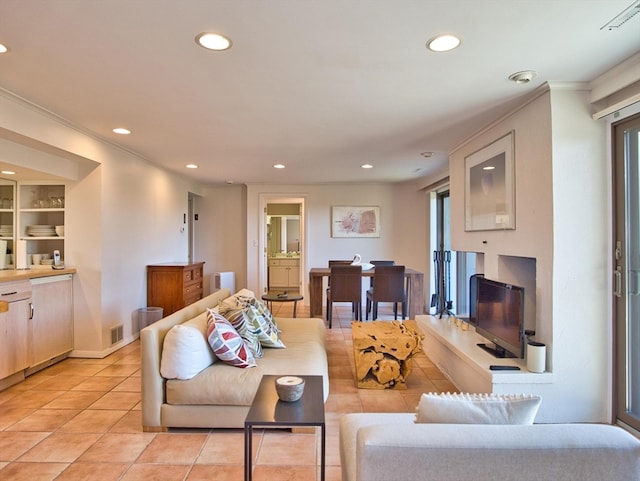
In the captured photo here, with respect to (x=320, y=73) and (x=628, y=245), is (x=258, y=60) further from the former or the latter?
(x=628, y=245)

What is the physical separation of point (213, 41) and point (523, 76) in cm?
196

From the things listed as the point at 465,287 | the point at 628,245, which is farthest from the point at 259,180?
the point at 628,245

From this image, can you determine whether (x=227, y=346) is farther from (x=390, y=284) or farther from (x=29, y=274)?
(x=390, y=284)

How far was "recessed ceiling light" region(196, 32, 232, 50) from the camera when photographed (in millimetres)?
1993

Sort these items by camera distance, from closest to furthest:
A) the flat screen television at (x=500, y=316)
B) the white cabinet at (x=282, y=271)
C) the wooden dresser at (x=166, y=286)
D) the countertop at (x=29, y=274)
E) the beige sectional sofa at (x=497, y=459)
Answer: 1. the beige sectional sofa at (x=497, y=459)
2. the flat screen television at (x=500, y=316)
3. the countertop at (x=29, y=274)
4. the wooden dresser at (x=166, y=286)
5. the white cabinet at (x=282, y=271)

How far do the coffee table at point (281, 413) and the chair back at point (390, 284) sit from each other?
11.3 ft

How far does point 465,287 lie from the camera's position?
5703mm

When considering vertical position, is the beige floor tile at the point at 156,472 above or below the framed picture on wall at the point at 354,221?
below

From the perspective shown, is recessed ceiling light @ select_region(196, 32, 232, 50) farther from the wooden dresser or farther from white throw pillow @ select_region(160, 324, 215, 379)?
the wooden dresser

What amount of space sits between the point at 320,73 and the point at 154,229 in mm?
3866

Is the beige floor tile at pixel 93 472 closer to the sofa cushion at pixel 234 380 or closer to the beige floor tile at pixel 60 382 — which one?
the sofa cushion at pixel 234 380

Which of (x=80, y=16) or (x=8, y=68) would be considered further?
(x=8, y=68)

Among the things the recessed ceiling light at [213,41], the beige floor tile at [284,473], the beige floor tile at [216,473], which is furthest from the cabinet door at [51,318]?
the recessed ceiling light at [213,41]

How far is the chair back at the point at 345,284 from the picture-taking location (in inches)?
214
